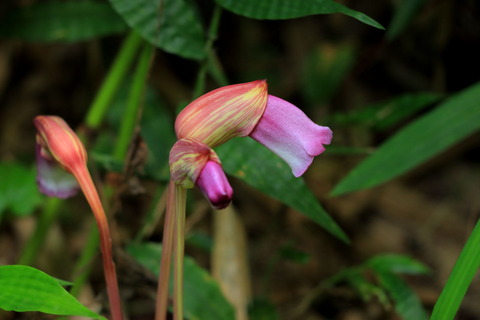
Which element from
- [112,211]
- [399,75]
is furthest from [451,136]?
[399,75]

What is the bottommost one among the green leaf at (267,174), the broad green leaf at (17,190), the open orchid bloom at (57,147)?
the broad green leaf at (17,190)

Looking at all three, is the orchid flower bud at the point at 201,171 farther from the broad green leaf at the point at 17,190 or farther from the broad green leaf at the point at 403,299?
the broad green leaf at the point at 17,190

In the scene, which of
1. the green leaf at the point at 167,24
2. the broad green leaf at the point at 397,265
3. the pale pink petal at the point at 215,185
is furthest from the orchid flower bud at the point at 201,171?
the broad green leaf at the point at 397,265

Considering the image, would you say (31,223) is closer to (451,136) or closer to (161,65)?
(161,65)

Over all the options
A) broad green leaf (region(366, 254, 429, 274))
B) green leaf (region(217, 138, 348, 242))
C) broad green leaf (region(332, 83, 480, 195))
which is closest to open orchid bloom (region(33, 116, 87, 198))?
green leaf (region(217, 138, 348, 242))

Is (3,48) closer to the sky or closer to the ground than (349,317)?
closer to the sky

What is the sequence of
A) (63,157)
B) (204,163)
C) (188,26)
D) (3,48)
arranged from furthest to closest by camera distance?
(3,48), (188,26), (63,157), (204,163)
